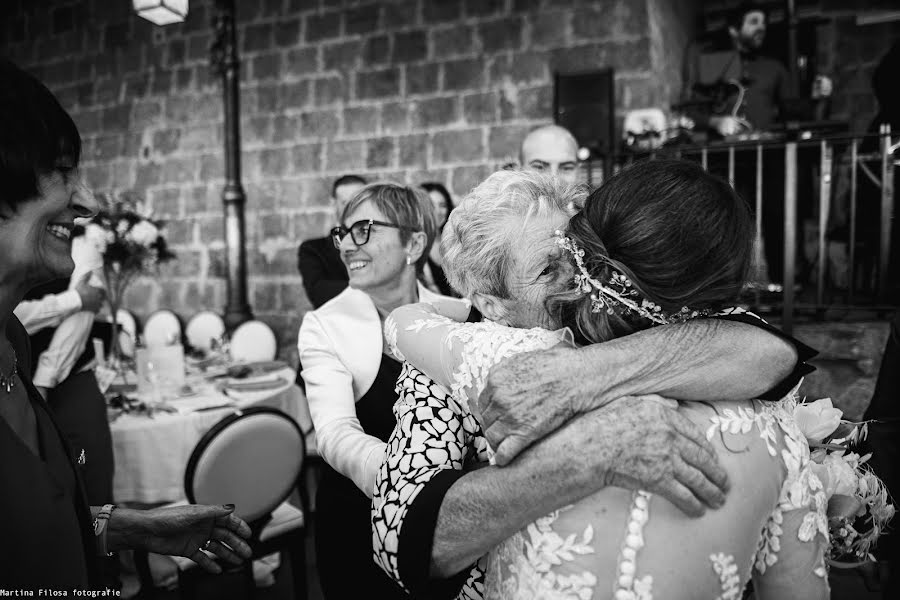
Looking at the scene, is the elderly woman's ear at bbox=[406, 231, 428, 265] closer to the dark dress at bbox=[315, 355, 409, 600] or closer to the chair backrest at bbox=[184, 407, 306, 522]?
the dark dress at bbox=[315, 355, 409, 600]

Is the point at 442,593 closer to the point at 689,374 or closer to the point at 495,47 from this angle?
the point at 689,374

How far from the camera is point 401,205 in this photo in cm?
193

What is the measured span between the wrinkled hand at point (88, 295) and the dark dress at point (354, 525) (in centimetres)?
164

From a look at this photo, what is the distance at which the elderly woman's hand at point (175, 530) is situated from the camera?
1.20 m

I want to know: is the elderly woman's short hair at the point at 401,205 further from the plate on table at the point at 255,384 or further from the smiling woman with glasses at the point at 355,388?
the plate on table at the point at 255,384

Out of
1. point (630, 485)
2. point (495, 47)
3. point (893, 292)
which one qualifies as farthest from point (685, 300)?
→ point (495, 47)

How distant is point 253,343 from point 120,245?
60.6 inches

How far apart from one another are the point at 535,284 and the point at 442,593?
1.85 feet

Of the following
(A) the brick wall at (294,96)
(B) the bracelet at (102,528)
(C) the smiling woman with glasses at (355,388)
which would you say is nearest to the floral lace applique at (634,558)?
(C) the smiling woman with glasses at (355,388)

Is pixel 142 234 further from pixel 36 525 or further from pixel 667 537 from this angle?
pixel 667 537

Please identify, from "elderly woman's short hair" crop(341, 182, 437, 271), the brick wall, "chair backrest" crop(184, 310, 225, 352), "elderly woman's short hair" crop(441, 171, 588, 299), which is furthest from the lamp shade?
"elderly woman's short hair" crop(441, 171, 588, 299)

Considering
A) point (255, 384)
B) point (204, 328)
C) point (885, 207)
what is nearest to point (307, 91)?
point (204, 328)

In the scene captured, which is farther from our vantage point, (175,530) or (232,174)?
(232,174)

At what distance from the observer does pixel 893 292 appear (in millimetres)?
3742
